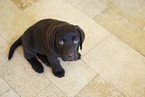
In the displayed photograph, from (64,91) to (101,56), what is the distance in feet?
2.84

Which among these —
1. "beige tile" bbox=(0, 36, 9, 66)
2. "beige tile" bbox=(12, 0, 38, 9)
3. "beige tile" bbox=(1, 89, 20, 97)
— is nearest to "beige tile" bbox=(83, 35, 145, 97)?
"beige tile" bbox=(1, 89, 20, 97)

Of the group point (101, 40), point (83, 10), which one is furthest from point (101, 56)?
point (83, 10)

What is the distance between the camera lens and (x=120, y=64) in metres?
2.75

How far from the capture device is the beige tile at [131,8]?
324cm

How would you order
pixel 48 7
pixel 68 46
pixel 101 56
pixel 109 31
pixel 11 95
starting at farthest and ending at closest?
pixel 48 7
pixel 109 31
pixel 101 56
pixel 11 95
pixel 68 46

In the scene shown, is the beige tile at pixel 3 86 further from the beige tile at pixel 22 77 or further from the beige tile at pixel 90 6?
the beige tile at pixel 90 6

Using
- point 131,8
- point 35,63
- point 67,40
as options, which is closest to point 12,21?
point 35,63

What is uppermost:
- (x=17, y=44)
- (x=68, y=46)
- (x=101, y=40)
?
(x=68, y=46)

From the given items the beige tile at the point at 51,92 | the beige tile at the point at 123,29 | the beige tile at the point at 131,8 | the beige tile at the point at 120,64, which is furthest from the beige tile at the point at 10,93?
the beige tile at the point at 131,8

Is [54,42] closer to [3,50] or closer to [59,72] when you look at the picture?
[59,72]

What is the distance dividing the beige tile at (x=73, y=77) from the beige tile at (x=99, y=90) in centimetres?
8

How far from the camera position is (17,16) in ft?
10.2

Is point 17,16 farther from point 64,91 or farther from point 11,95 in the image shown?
point 64,91

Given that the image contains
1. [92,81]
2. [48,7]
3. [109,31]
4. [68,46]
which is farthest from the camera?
[48,7]
